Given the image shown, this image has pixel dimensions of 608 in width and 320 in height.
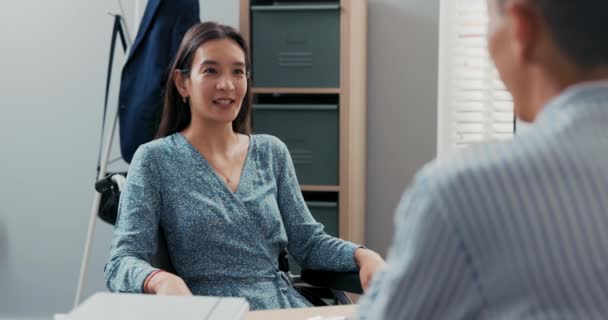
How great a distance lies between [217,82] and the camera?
6.53ft

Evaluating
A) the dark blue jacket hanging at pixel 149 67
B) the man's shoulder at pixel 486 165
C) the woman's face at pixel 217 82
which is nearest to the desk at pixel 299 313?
the woman's face at pixel 217 82

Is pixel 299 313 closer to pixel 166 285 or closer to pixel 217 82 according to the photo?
pixel 166 285

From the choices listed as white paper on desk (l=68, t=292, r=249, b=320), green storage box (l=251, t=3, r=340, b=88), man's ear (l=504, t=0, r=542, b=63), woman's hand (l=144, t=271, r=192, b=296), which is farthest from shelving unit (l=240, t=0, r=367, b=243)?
man's ear (l=504, t=0, r=542, b=63)

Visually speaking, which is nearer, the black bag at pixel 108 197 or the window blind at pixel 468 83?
the black bag at pixel 108 197

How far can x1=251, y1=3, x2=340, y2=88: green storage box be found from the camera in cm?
276

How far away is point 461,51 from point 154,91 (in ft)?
3.62

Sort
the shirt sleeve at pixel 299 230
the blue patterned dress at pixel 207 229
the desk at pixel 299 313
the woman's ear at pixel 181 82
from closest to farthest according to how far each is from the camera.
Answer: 1. the desk at pixel 299 313
2. the blue patterned dress at pixel 207 229
3. the shirt sleeve at pixel 299 230
4. the woman's ear at pixel 181 82

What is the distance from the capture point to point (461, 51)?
287cm

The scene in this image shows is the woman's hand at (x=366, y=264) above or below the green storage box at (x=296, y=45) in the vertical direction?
below

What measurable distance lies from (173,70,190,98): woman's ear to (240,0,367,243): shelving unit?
739 mm

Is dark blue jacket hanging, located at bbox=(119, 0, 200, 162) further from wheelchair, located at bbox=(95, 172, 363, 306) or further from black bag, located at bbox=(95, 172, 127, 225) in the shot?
wheelchair, located at bbox=(95, 172, 363, 306)

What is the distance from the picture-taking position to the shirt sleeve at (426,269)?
0.61 metres

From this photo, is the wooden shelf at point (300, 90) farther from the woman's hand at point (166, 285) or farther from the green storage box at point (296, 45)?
the woman's hand at point (166, 285)

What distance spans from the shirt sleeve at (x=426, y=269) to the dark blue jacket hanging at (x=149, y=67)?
1.87m
